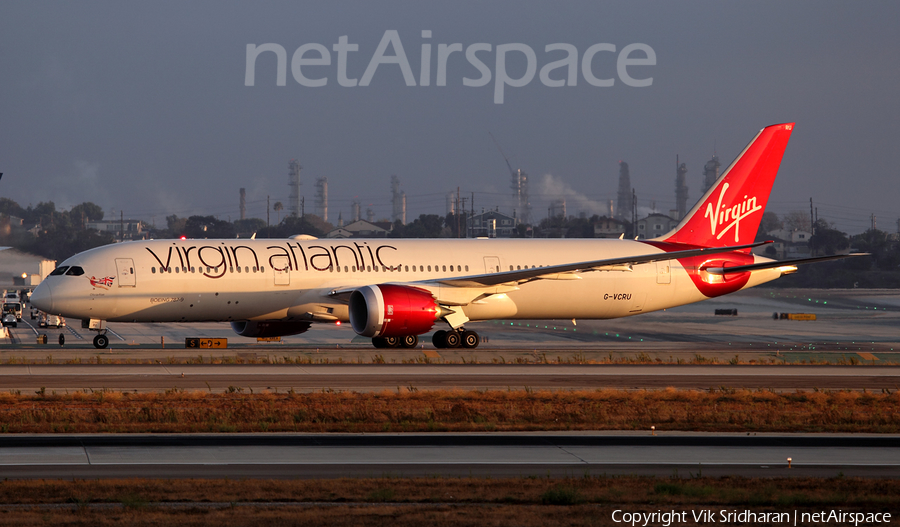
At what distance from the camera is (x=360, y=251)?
130 ft

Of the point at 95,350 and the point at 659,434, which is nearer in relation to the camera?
the point at 659,434

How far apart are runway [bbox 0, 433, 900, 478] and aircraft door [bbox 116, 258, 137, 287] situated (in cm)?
1938

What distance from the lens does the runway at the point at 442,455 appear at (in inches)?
588

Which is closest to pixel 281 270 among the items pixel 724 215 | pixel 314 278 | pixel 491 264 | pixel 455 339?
pixel 314 278

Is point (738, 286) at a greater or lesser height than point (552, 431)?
greater

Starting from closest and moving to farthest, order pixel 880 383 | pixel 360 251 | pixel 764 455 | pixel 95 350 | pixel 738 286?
pixel 764 455 < pixel 880 383 < pixel 95 350 < pixel 360 251 < pixel 738 286

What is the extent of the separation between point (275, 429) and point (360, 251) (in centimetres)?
2075

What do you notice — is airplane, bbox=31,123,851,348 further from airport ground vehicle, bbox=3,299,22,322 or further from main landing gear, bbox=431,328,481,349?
airport ground vehicle, bbox=3,299,22,322

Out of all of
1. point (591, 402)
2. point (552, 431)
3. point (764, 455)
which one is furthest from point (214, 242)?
Answer: point (764, 455)

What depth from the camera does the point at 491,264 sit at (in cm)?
4069

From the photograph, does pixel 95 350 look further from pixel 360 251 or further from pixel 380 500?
pixel 380 500

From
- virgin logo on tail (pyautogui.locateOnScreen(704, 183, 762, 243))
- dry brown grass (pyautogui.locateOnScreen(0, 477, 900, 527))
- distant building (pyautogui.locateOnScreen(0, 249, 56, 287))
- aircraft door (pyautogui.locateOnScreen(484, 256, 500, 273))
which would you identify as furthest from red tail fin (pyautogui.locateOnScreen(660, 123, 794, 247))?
distant building (pyautogui.locateOnScreen(0, 249, 56, 287))

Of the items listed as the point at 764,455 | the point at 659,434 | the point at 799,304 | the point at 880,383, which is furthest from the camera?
the point at 799,304

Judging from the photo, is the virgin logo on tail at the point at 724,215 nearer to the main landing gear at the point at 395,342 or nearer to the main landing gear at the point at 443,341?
the main landing gear at the point at 443,341
